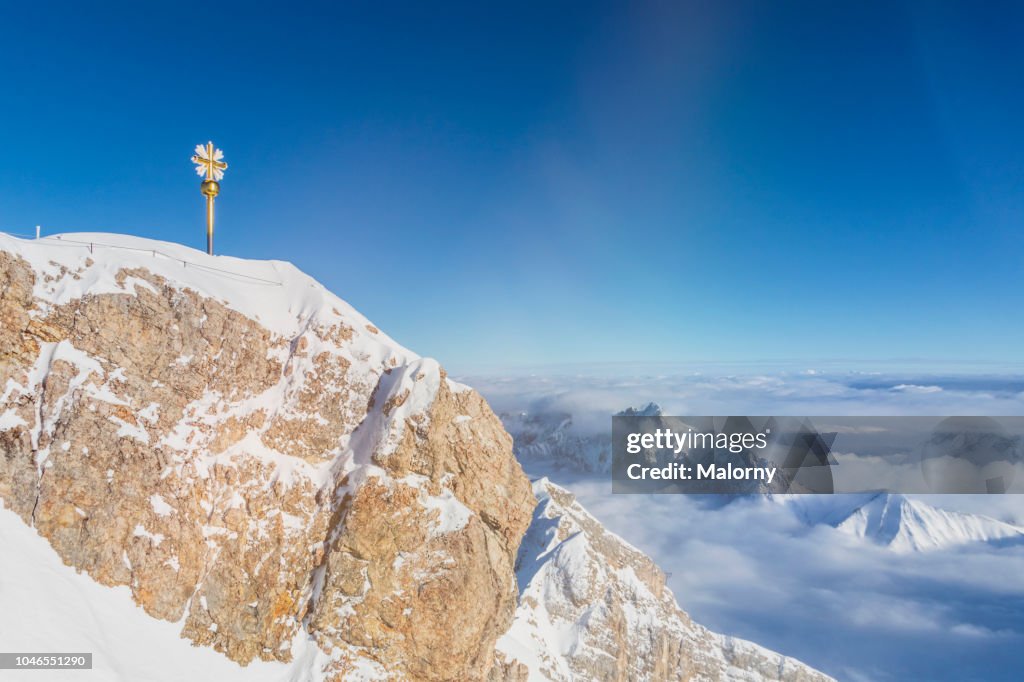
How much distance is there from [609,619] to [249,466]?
97535 millimetres

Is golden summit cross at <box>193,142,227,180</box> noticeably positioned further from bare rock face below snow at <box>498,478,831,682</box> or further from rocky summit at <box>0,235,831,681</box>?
bare rock face below snow at <box>498,478,831,682</box>

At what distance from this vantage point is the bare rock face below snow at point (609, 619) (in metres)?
106

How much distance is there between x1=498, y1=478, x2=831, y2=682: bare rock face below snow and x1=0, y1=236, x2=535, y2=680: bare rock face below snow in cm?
6161

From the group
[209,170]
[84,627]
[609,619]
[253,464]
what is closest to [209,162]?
[209,170]

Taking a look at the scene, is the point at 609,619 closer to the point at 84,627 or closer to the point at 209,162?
the point at 84,627

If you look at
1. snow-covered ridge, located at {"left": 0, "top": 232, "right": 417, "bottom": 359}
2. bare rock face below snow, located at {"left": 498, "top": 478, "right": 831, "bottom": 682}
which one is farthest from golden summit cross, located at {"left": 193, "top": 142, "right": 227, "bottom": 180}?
bare rock face below snow, located at {"left": 498, "top": 478, "right": 831, "bottom": 682}

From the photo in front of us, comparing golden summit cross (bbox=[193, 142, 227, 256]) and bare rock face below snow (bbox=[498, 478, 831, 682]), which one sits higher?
golden summit cross (bbox=[193, 142, 227, 256])

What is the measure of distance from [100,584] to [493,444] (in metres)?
25.6

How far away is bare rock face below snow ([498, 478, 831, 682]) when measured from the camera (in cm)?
10562

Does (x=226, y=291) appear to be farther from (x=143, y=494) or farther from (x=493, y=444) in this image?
(x=493, y=444)

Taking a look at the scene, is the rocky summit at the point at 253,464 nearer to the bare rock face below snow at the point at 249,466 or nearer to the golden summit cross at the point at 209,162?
the bare rock face below snow at the point at 249,466

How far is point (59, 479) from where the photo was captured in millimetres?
30703

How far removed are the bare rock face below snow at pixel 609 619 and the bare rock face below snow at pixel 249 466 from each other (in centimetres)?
6161

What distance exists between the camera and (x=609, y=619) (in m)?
112
